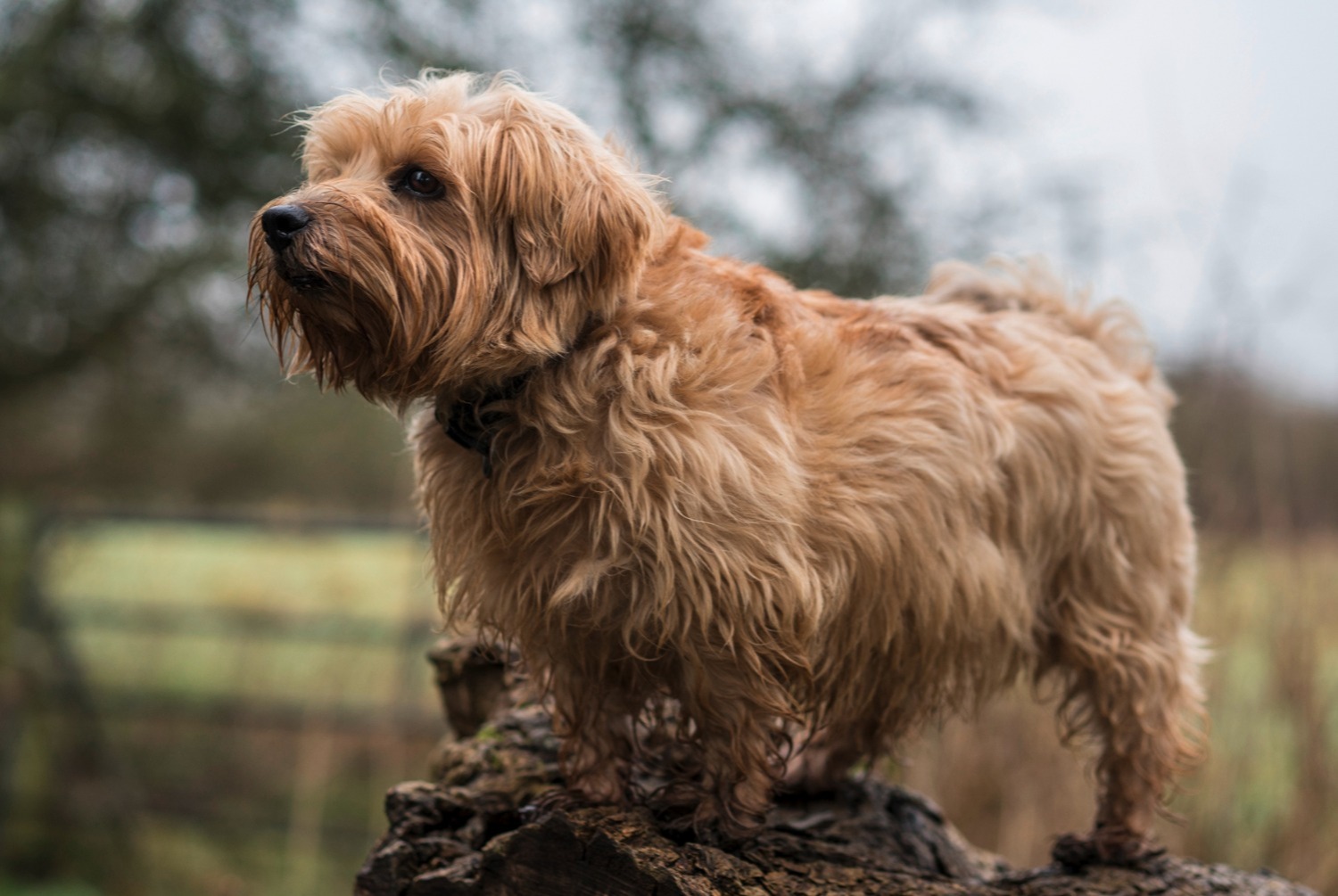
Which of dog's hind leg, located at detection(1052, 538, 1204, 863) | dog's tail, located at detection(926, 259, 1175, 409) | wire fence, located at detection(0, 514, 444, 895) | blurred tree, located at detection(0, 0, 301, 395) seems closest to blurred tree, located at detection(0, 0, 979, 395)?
blurred tree, located at detection(0, 0, 301, 395)

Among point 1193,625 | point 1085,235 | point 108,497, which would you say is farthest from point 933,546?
point 108,497

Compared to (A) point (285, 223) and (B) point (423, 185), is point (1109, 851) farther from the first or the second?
(A) point (285, 223)

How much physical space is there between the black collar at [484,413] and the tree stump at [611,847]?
2.71ft

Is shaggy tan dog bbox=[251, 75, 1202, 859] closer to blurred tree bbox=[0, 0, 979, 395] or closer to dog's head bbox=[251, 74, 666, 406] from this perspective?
dog's head bbox=[251, 74, 666, 406]

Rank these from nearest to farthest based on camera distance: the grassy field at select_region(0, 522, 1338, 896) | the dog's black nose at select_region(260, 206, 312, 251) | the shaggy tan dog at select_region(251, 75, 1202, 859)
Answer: the dog's black nose at select_region(260, 206, 312, 251) < the shaggy tan dog at select_region(251, 75, 1202, 859) < the grassy field at select_region(0, 522, 1338, 896)

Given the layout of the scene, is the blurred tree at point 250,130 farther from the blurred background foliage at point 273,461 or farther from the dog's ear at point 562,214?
the dog's ear at point 562,214

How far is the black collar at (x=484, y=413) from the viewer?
2.63 metres

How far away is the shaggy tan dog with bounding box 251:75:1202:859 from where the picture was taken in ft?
8.24

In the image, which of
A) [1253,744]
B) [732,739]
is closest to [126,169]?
[732,739]

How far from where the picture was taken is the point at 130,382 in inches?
326

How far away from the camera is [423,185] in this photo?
2.55 meters

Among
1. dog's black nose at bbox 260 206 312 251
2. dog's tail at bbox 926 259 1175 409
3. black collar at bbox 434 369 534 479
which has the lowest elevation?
black collar at bbox 434 369 534 479

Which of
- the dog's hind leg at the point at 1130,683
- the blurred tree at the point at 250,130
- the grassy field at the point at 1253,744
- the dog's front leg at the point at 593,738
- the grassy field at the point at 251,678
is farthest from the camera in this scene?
the grassy field at the point at 251,678

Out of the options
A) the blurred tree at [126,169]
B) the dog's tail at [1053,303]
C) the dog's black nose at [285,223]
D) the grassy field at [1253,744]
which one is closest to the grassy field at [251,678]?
the blurred tree at [126,169]
